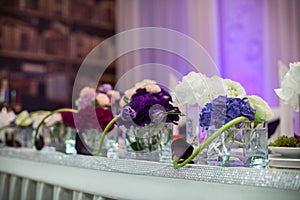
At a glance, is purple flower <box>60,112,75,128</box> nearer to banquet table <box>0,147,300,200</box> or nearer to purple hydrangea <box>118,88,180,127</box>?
banquet table <box>0,147,300,200</box>

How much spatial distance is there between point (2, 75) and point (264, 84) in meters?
2.07

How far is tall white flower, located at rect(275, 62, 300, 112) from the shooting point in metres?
0.77

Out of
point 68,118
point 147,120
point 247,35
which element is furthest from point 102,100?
point 247,35

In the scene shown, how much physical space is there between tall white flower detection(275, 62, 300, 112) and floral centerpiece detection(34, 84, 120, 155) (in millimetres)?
392

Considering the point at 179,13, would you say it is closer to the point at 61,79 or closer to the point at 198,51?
the point at 61,79

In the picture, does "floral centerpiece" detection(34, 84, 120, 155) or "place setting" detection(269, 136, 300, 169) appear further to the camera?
"floral centerpiece" detection(34, 84, 120, 155)

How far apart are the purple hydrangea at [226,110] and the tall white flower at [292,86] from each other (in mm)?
102

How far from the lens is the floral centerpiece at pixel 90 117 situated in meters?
1.01

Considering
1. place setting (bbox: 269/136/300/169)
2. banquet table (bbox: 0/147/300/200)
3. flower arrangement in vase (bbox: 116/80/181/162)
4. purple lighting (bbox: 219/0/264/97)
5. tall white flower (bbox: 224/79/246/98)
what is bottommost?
banquet table (bbox: 0/147/300/200)

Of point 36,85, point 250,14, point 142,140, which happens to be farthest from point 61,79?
point 142,140

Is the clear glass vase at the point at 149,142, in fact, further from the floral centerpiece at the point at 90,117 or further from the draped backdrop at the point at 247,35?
the draped backdrop at the point at 247,35

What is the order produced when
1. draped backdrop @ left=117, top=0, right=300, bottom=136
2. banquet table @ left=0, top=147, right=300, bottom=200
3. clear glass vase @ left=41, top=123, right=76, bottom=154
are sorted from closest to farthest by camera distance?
banquet table @ left=0, top=147, right=300, bottom=200 → clear glass vase @ left=41, top=123, right=76, bottom=154 → draped backdrop @ left=117, top=0, right=300, bottom=136

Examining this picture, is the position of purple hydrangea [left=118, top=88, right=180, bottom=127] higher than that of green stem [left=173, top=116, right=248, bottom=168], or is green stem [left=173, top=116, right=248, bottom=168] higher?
purple hydrangea [left=118, top=88, right=180, bottom=127]

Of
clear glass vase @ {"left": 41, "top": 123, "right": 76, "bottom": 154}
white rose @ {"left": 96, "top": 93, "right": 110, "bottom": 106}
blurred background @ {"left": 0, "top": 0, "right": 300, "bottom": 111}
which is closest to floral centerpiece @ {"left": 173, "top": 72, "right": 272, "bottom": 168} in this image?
white rose @ {"left": 96, "top": 93, "right": 110, "bottom": 106}
